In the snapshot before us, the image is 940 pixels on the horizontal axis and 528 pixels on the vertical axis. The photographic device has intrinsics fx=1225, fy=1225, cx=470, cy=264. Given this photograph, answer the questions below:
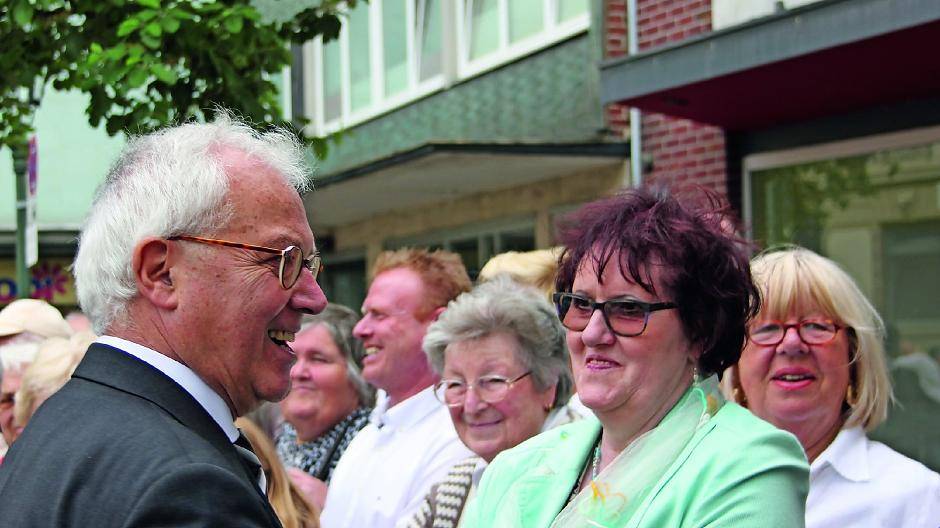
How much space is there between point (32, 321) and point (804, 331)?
13.8 ft

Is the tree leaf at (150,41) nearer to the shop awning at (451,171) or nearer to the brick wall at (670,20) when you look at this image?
the shop awning at (451,171)

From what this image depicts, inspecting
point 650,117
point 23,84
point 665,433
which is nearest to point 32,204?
point 23,84

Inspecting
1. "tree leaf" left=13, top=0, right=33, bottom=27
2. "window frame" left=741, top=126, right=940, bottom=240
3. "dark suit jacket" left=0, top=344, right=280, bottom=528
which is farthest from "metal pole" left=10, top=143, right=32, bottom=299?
"dark suit jacket" left=0, top=344, right=280, bottom=528

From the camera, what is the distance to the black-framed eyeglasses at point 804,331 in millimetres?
3834

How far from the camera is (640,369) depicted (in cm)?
292

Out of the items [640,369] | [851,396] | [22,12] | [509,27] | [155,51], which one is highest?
[509,27]

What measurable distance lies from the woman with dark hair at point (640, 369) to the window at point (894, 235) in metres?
5.66

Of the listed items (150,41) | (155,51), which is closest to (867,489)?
(150,41)

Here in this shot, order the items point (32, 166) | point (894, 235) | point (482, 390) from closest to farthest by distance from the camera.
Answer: point (482, 390), point (32, 166), point (894, 235)

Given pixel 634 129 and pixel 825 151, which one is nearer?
pixel 825 151

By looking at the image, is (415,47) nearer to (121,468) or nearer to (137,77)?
(137,77)

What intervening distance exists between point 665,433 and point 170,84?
146 inches

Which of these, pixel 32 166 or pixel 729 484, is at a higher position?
pixel 32 166

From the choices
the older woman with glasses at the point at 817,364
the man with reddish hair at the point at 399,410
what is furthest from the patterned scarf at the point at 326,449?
the older woman with glasses at the point at 817,364
